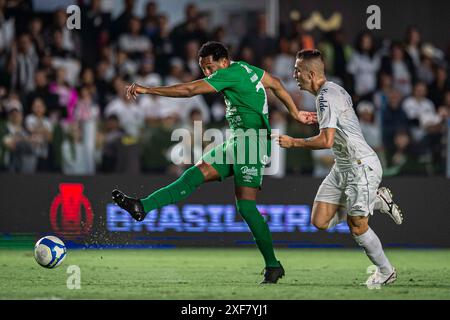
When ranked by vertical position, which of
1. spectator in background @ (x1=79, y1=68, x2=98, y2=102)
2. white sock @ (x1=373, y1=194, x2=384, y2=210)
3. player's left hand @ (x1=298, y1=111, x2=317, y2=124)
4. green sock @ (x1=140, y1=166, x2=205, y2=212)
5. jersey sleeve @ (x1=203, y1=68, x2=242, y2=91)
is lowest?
white sock @ (x1=373, y1=194, x2=384, y2=210)

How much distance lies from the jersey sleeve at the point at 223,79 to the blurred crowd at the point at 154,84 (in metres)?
4.49

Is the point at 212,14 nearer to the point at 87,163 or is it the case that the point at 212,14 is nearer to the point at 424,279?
the point at 87,163

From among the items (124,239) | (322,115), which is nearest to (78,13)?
(124,239)

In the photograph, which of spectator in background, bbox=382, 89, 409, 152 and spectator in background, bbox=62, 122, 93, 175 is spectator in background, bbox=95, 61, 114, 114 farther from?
spectator in background, bbox=382, 89, 409, 152

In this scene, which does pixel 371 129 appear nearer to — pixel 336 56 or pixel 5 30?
pixel 336 56

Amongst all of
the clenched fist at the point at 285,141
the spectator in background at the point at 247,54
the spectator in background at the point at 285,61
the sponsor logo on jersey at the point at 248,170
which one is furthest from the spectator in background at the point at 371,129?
the clenched fist at the point at 285,141

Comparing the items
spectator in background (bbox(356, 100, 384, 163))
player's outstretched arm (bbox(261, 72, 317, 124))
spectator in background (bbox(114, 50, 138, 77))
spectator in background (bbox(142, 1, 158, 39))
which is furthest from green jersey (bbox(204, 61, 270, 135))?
spectator in background (bbox(142, 1, 158, 39))

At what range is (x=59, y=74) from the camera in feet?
50.4

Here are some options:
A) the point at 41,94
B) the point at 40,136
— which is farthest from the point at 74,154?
the point at 41,94

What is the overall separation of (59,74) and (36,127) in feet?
5.75

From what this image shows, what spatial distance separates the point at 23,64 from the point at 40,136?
2.08 meters

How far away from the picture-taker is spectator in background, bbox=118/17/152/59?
16.3 m

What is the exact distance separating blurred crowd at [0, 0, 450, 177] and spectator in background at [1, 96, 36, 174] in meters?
0.02
